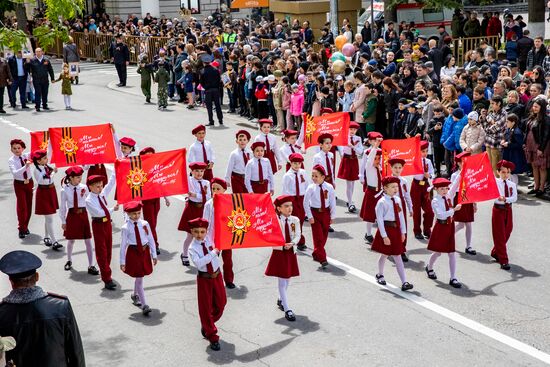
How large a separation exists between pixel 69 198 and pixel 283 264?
3675 millimetres

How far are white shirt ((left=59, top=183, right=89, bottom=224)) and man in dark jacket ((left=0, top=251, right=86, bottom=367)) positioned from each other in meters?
6.36

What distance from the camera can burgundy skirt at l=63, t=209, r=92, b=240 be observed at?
13239 millimetres

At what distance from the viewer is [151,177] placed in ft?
45.3

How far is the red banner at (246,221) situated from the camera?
11211mm

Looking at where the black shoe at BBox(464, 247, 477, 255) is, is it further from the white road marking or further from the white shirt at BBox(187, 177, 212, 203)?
the white shirt at BBox(187, 177, 212, 203)

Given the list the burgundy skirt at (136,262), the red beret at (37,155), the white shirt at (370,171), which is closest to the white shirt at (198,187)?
the burgundy skirt at (136,262)

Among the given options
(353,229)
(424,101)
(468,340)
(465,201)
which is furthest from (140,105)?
(468,340)

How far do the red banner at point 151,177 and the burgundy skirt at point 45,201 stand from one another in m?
1.66

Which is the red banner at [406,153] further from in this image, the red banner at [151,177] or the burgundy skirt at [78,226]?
the burgundy skirt at [78,226]

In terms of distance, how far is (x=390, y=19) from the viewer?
3381 centimetres

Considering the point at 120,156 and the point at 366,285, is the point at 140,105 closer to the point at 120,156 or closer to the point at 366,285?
the point at 120,156

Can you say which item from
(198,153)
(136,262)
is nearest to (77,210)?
(136,262)

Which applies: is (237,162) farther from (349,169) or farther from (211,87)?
(211,87)

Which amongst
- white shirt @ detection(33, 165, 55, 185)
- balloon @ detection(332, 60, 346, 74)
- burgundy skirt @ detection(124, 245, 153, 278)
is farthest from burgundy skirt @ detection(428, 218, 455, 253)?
balloon @ detection(332, 60, 346, 74)
